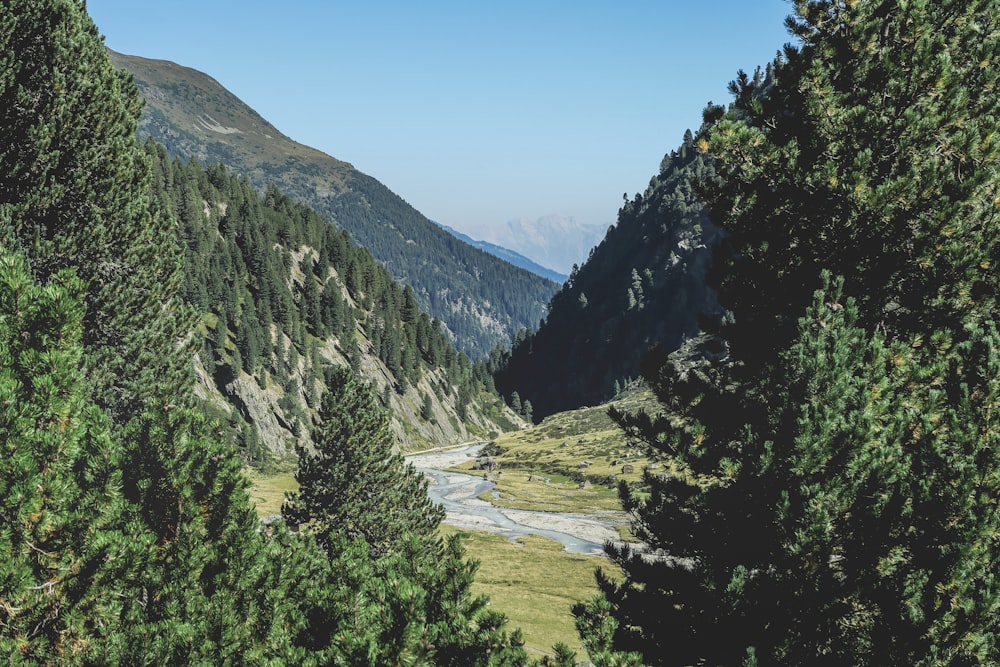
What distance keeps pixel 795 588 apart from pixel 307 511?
3008 centimetres

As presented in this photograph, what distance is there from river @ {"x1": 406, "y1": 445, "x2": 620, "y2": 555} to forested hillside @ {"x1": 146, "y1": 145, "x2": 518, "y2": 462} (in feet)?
65.3

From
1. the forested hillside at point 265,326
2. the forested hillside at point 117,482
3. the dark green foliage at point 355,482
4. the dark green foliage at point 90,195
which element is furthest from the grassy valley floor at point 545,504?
the forested hillside at point 265,326

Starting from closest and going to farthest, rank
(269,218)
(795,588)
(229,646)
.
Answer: (795,588), (229,646), (269,218)

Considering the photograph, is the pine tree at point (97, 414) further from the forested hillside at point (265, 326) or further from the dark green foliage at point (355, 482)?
the forested hillside at point (265, 326)

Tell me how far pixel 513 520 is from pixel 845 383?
8999 centimetres

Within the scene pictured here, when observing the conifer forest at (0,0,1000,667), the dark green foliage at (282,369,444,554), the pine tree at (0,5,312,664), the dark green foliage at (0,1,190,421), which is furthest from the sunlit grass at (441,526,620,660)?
the conifer forest at (0,0,1000,667)

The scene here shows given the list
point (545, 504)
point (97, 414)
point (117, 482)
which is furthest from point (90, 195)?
point (545, 504)

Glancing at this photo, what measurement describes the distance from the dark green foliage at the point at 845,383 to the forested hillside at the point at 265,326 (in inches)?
4066

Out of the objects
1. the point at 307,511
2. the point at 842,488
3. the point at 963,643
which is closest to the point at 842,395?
the point at 842,488

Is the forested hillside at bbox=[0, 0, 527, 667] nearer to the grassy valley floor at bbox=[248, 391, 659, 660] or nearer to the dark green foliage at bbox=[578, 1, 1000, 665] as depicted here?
the dark green foliage at bbox=[578, 1, 1000, 665]

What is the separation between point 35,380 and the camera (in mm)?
10391

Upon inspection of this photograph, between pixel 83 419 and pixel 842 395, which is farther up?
pixel 842 395

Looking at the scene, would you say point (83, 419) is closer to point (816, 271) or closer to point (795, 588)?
point (795, 588)

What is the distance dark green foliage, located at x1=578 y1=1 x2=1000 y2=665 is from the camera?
9852mm
